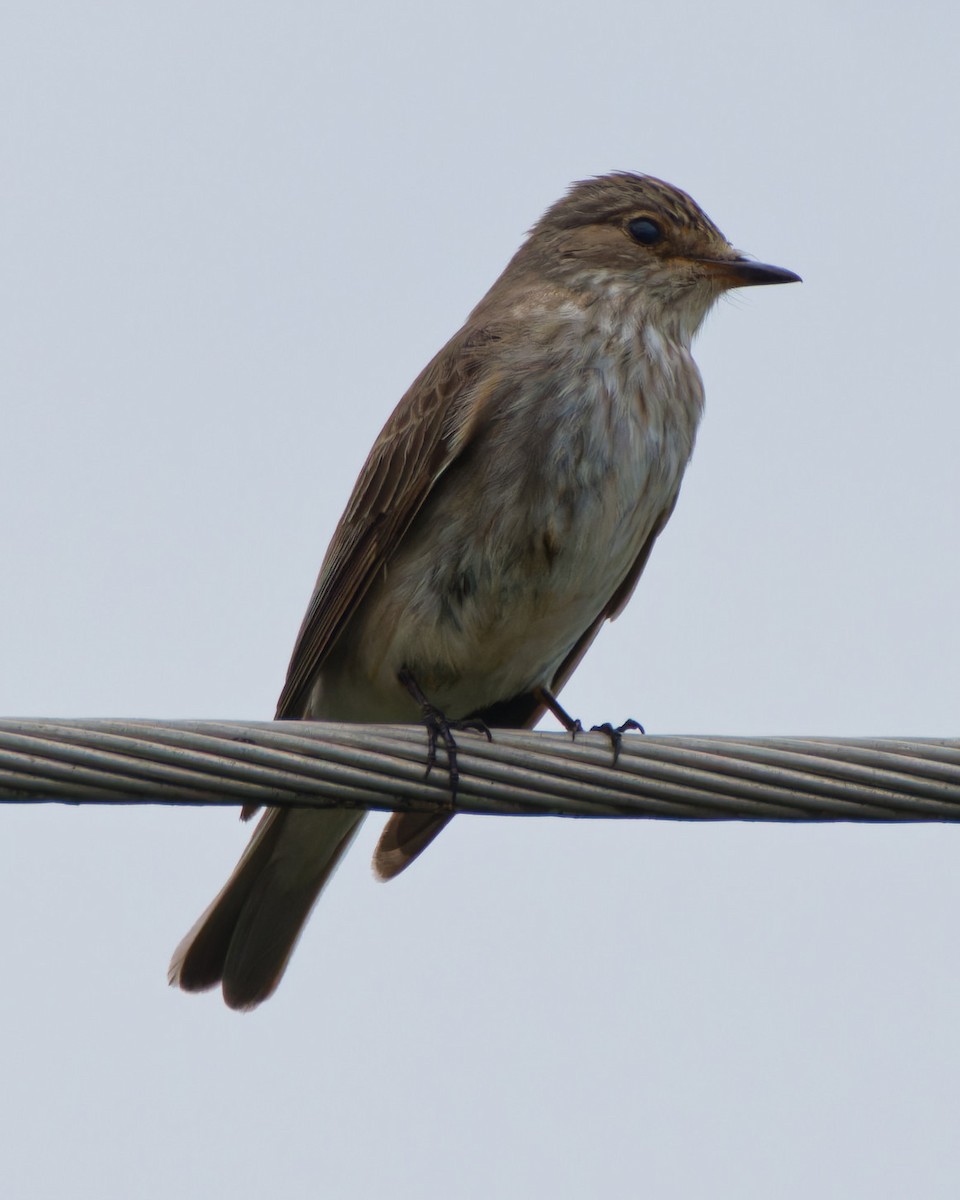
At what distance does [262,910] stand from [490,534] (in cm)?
154

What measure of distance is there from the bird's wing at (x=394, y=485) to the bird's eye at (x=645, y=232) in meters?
0.91

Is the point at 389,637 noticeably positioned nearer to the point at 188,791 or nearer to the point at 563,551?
the point at 563,551

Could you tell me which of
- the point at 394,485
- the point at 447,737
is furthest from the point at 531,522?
the point at 447,737

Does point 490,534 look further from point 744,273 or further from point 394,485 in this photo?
point 744,273

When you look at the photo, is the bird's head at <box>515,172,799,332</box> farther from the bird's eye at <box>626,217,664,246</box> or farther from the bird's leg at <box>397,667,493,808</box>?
the bird's leg at <box>397,667,493,808</box>

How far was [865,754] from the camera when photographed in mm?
3551

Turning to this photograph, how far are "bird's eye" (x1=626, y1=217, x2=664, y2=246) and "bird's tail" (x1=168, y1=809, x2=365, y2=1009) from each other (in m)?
2.34

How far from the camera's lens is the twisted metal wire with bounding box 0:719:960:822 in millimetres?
3391

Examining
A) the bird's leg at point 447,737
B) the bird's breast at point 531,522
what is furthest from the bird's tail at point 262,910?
the bird's leg at point 447,737

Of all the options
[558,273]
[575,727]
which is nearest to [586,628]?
[575,727]

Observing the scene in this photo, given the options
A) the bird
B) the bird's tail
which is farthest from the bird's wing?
the bird's tail

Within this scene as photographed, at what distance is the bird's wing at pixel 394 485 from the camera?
5.45 metres

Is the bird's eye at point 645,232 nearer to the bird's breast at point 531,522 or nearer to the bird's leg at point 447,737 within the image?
the bird's breast at point 531,522

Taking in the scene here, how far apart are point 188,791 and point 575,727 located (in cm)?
241
